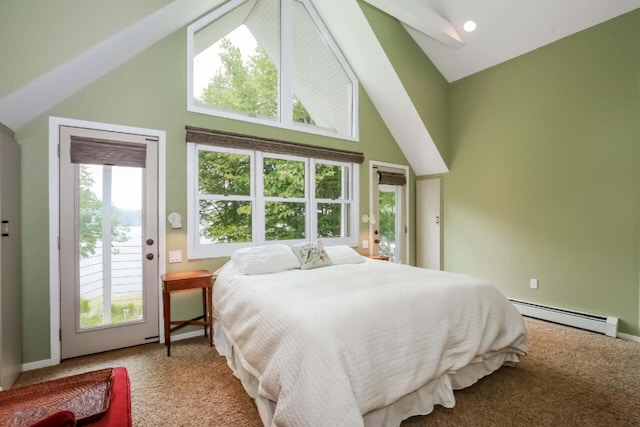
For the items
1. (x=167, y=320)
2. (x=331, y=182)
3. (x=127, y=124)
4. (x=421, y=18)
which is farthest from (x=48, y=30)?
(x=421, y=18)

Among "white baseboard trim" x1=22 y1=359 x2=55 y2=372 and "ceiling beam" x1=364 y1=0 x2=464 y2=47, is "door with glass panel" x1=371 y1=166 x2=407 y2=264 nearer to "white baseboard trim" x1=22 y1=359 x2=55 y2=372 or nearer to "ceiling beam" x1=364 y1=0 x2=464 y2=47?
"ceiling beam" x1=364 y1=0 x2=464 y2=47

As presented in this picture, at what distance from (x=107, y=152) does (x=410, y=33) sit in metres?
4.13

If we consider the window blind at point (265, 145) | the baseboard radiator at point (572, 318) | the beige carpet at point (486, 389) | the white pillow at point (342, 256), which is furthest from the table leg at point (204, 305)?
the baseboard radiator at point (572, 318)

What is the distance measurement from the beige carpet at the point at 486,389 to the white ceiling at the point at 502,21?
3462 millimetres

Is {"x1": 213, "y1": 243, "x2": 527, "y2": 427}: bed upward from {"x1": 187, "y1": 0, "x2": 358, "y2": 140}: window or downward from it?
downward

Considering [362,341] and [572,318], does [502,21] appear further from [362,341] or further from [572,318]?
[362,341]

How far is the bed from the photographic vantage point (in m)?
1.44

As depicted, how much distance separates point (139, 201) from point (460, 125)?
451cm

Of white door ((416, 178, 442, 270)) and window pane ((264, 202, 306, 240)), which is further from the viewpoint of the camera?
white door ((416, 178, 442, 270))

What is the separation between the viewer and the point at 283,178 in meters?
3.82

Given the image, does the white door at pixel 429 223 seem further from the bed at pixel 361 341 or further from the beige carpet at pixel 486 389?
the bed at pixel 361 341

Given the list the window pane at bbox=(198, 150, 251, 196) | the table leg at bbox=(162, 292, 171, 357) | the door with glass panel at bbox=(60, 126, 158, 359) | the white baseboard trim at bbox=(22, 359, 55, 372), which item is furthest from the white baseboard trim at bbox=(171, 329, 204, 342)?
the window pane at bbox=(198, 150, 251, 196)

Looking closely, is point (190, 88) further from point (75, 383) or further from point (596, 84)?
point (596, 84)

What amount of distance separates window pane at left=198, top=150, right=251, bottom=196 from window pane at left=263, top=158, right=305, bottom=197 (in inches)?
9.9
